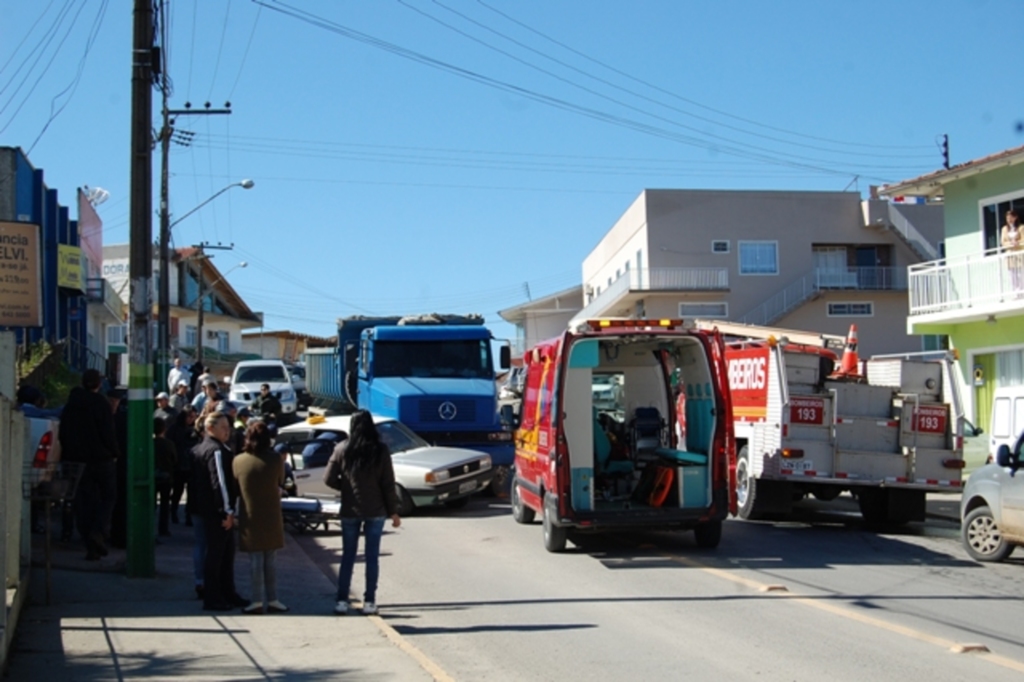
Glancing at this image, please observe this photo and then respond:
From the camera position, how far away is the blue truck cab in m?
19.6

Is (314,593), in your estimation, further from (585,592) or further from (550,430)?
(550,430)

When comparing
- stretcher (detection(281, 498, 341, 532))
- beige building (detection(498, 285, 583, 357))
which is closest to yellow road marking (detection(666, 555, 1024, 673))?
stretcher (detection(281, 498, 341, 532))

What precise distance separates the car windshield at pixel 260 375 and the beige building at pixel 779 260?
1731 centimetres

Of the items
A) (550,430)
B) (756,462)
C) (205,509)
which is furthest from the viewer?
(756,462)

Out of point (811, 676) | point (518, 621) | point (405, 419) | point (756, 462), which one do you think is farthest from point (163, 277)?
point (811, 676)

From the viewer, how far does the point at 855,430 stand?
15.6 m

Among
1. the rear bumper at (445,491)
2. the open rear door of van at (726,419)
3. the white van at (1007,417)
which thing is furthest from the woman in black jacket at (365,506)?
the white van at (1007,417)

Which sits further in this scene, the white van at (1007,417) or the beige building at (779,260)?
the beige building at (779,260)

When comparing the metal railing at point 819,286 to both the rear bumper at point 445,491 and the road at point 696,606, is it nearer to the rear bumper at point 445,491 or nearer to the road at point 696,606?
the rear bumper at point 445,491

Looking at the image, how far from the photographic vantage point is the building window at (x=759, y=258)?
50781 mm

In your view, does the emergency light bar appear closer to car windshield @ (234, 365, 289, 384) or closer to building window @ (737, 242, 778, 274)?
car windshield @ (234, 365, 289, 384)

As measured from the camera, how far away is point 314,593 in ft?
35.0

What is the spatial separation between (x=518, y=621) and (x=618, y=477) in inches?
201

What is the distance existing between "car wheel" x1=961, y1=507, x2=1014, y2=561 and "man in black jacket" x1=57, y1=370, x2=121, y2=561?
9378 mm
